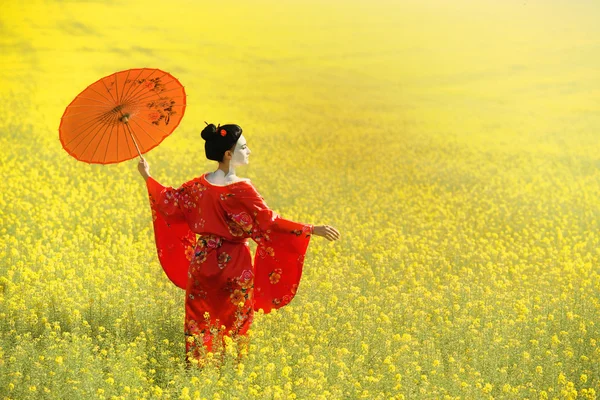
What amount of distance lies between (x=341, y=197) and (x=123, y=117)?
20.5 ft

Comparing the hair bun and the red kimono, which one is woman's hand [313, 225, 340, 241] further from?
the hair bun

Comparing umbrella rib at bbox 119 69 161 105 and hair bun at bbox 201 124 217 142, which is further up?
umbrella rib at bbox 119 69 161 105

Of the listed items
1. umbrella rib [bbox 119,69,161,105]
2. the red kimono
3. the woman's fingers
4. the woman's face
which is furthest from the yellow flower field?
umbrella rib [bbox 119,69,161,105]

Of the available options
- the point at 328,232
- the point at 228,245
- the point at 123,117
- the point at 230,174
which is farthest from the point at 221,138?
the point at 123,117

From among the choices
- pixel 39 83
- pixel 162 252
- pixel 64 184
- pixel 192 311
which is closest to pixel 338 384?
pixel 192 311

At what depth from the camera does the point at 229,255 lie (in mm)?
5238

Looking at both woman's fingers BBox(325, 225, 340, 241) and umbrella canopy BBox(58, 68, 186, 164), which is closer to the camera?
woman's fingers BBox(325, 225, 340, 241)

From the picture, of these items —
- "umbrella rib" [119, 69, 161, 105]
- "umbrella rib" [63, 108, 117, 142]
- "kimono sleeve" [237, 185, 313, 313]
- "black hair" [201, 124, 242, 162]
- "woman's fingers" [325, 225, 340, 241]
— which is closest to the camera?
"woman's fingers" [325, 225, 340, 241]

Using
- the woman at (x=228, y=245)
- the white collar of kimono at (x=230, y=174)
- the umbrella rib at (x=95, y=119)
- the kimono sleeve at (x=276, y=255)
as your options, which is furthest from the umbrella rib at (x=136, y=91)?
the kimono sleeve at (x=276, y=255)

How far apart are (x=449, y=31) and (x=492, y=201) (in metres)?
10.7

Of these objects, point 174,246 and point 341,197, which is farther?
point 341,197

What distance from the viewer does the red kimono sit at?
5156 mm

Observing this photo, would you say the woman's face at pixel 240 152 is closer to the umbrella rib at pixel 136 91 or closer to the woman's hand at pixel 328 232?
the woman's hand at pixel 328 232

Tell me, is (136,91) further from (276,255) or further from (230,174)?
(276,255)
